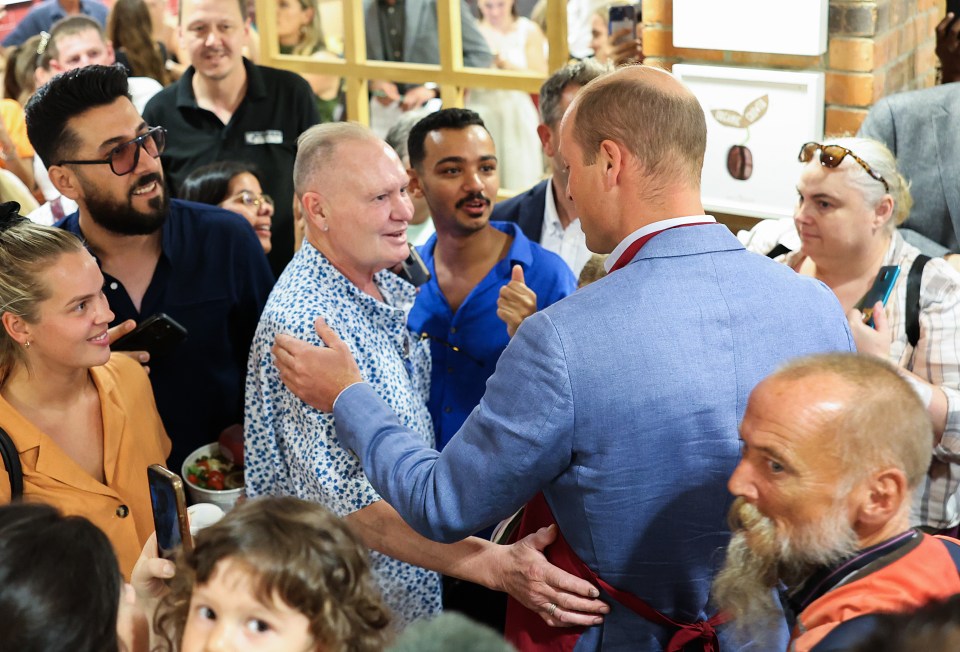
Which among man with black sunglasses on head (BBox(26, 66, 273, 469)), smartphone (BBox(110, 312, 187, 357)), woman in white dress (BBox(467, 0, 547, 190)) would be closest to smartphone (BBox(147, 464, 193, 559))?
smartphone (BBox(110, 312, 187, 357))

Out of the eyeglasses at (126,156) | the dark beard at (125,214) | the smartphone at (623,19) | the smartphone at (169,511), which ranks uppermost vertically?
the smartphone at (623,19)

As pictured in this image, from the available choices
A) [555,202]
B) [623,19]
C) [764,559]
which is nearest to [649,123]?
[764,559]

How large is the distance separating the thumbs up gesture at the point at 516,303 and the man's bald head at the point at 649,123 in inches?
37.3

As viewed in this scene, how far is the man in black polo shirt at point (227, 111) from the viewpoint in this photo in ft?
14.9

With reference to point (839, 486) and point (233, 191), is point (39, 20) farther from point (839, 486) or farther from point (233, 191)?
point (839, 486)

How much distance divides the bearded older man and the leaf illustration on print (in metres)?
2.49

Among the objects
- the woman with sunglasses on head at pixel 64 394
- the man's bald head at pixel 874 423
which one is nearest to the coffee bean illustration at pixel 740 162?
the woman with sunglasses on head at pixel 64 394

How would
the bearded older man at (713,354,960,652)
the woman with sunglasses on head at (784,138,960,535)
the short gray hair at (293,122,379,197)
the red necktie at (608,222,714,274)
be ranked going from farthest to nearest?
the woman with sunglasses on head at (784,138,960,535) < the short gray hair at (293,122,379,197) < the red necktie at (608,222,714,274) < the bearded older man at (713,354,960,652)

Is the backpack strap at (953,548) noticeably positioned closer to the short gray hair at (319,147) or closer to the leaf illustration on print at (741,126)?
the short gray hair at (319,147)

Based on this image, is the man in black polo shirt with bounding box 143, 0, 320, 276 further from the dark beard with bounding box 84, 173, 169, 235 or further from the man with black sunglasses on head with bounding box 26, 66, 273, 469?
the dark beard with bounding box 84, 173, 169, 235

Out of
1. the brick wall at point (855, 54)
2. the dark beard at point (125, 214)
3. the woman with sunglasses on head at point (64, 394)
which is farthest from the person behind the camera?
the brick wall at point (855, 54)

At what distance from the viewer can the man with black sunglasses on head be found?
3.10 meters

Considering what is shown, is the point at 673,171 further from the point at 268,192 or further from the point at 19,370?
Answer: the point at 268,192

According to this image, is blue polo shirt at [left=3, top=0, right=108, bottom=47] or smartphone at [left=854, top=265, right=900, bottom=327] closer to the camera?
smartphone at [left=854, top=265, right=900, bottom=327]
